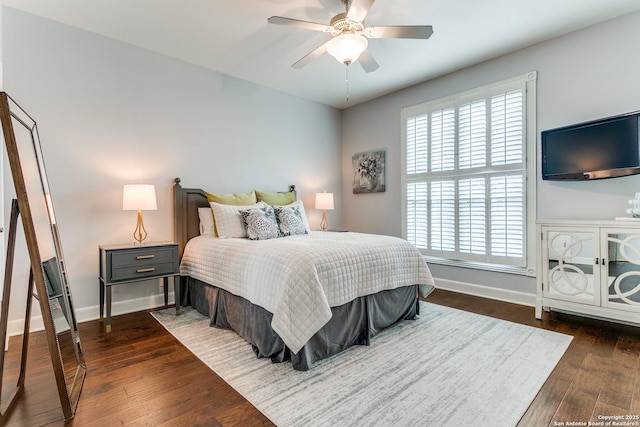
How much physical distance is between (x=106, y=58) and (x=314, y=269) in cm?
299

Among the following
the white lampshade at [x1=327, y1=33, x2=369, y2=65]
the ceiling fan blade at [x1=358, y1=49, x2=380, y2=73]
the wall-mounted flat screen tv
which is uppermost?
the ceiling fan blade at [x1=358, y1=49, x2=380, y2=73]

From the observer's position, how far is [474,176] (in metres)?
3.74

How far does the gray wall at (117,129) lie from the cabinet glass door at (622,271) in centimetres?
368

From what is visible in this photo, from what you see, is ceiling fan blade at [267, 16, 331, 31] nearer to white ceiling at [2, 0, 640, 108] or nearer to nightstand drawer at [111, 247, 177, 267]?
white ceiling at [2, 0, 640, 108]

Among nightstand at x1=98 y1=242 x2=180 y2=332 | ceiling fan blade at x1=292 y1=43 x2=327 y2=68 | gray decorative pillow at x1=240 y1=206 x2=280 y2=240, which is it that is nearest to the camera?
ceiling fan blade at x1=292 y1=43 x2=327 y2=68

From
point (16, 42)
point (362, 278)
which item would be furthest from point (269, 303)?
point (16, 42)

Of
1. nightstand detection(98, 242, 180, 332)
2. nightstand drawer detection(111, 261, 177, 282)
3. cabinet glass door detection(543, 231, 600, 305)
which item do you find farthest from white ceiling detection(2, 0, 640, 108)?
nightstand drawer detection(111, 261, 177, 282)

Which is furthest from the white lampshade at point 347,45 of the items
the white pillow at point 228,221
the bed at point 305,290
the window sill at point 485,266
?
the window sill at point 485,266

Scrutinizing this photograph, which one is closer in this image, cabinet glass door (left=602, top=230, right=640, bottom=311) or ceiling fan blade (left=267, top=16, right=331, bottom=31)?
ceiling fan blade (left=267, top=16, right=331, bottom=31)

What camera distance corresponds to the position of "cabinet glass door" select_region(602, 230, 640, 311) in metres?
2.45

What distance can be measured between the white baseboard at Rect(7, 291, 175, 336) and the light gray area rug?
670 mm

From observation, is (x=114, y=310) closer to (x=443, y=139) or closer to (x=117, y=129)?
(x=117, y=129)

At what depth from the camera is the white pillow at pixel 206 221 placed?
353cm

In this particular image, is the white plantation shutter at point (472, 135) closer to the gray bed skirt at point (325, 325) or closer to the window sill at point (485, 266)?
the window sill at point (485, 266)
